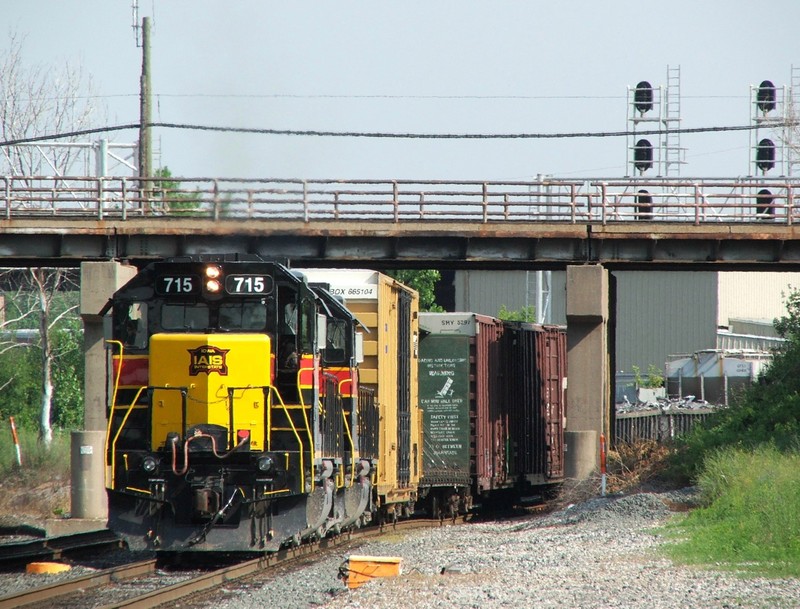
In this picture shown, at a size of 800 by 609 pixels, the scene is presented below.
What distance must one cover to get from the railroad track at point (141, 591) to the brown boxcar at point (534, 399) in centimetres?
1044

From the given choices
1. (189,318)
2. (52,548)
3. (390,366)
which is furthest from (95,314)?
(189,318)

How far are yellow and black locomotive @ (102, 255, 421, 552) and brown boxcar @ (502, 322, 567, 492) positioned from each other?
41.1ft

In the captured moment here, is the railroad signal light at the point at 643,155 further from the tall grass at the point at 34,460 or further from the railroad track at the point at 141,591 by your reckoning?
the railroad track at the point at 141,591

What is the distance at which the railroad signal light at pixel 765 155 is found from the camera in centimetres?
5131

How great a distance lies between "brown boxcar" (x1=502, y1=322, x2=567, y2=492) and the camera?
2606 cm

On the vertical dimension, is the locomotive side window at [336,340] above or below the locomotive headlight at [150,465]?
above

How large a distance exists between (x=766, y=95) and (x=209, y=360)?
45.1 meters

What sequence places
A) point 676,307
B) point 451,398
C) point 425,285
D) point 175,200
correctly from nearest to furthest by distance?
point 175,200
point 451,398
point 425,285
point 676,307

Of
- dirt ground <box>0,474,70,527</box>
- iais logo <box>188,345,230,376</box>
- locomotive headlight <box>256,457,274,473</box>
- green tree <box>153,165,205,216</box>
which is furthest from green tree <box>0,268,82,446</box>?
locomotive headlight <box>256,457,274,473</box>

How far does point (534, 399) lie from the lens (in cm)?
2708

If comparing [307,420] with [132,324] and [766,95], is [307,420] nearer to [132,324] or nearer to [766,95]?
[132,324]

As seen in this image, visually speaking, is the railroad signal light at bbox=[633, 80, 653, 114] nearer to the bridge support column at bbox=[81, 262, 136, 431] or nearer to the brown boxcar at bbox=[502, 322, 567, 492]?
the brown boxcar at bbox=[502, 322, 567, 492]

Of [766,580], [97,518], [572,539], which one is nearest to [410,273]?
[97,518]

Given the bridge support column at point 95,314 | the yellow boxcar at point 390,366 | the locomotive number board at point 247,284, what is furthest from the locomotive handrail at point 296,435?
the bridge support column at point 95,314
